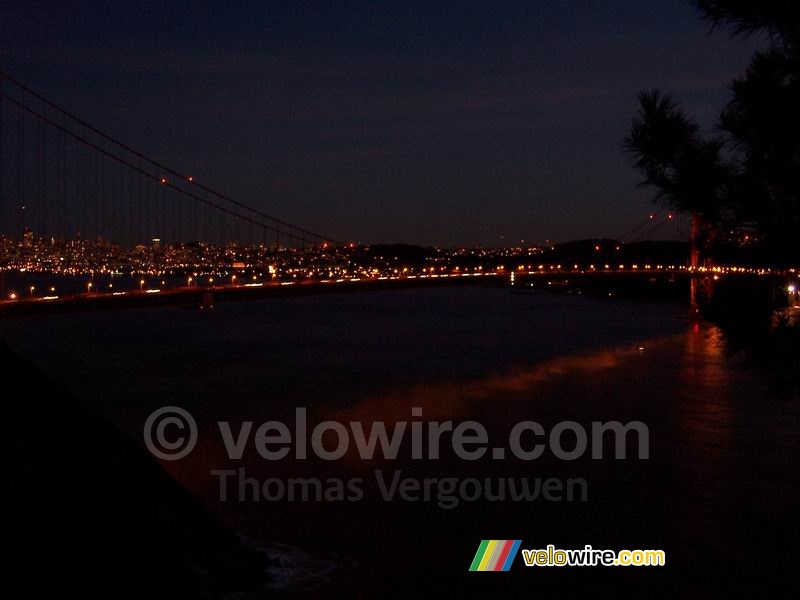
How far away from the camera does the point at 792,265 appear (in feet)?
13.3

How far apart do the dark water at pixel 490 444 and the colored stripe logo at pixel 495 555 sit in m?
0.10

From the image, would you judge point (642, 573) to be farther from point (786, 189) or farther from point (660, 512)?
point (786, 189)

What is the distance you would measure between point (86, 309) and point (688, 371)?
15.5 metres

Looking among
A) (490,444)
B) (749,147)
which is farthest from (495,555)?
(490,444)

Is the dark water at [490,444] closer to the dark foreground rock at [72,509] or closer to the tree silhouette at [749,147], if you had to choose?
the tree silhouette at [749,147]

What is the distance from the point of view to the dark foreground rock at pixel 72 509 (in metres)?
3.33

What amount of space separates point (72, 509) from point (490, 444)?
396 inches

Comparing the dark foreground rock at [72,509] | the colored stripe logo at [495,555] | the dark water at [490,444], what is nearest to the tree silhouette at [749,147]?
the dark water at [490,444]

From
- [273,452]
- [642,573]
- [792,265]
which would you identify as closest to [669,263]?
[273,452]

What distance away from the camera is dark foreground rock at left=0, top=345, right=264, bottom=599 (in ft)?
10.9

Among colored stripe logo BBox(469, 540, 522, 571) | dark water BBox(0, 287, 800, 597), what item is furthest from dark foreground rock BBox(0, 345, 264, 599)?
colored stripe logo BBox(469, 540, 522, 571)

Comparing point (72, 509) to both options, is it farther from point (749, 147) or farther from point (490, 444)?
point (490, 444)

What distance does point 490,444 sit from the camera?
13219 millimetres

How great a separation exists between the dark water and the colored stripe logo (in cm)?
10
